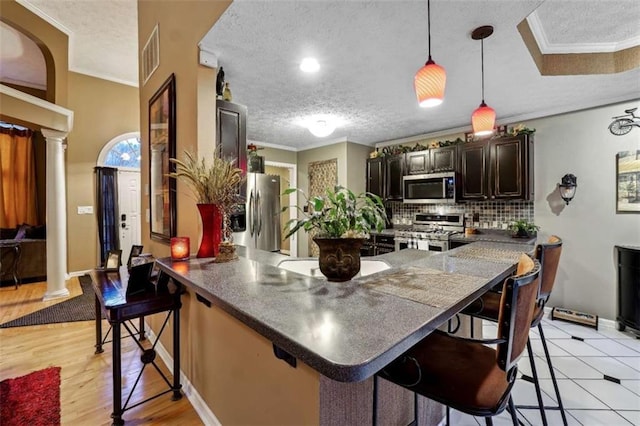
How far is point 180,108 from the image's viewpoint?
2.25 metres

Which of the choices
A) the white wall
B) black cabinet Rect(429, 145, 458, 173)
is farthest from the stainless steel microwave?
the white wall

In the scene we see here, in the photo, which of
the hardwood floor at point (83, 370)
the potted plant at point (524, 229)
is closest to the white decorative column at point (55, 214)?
the hardwood floor at point (83, 370)

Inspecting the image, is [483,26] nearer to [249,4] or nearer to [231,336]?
[249,4]

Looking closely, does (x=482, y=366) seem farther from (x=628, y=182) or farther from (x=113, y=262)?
(x=628, y=182)

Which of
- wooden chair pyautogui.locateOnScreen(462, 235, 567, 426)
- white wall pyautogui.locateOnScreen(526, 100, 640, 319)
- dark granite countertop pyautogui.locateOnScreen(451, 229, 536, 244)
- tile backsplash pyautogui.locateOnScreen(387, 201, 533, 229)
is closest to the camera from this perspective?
wooden chair pyautogui.locateOnScreen(462, 235, 567, 426)

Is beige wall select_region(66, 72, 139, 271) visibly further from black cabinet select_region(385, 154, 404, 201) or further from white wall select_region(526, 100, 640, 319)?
white wall select_region(526, 100, 640, 319)

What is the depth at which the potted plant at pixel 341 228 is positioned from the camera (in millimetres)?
1304

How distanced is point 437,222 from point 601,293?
204cm

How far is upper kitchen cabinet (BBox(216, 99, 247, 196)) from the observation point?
2.18m

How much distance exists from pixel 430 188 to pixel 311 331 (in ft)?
13.3

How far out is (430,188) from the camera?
14.5 ft

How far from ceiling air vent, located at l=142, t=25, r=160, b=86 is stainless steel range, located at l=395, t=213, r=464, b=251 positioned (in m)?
3.73

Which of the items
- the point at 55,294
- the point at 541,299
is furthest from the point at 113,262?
the point at 541,299

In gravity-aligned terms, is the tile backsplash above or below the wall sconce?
below
